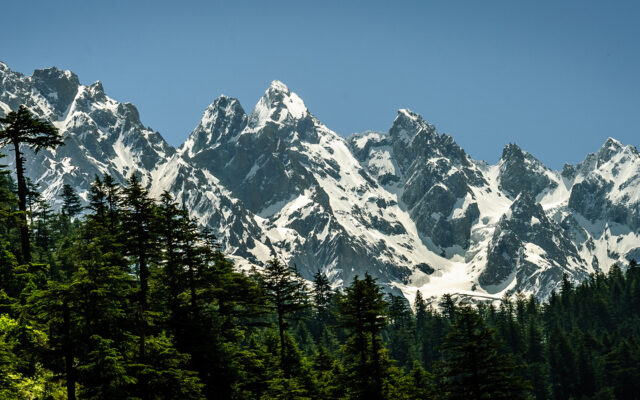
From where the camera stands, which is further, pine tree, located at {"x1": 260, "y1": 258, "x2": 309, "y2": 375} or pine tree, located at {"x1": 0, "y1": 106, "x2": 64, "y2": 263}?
pine tree, located at {"x1": 260, "y1": 258, "x2": 309, "y2": 375}

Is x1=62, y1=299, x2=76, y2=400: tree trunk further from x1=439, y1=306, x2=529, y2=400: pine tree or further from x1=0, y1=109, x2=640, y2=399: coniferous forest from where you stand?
x1=439, y1=306, x2=529, y2=400: pine tree

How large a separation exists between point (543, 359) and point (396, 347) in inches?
1082

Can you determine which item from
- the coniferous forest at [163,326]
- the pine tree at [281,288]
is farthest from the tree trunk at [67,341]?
the pine tree at [281,288]

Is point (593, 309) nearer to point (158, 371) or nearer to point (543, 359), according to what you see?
point (543, 359)

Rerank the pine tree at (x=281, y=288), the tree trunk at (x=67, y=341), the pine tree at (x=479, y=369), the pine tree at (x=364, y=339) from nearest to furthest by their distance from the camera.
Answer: the tree trunk at (x=67, y=341), the pine tree at (x=479, y=369), the pine tree at (x=364, y=339), the pine tree at (x=281, y=288)

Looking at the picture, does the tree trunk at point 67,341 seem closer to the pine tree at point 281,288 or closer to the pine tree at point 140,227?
the pine tree at point 140,227

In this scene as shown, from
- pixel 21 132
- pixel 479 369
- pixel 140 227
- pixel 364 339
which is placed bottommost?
pixel 479 369

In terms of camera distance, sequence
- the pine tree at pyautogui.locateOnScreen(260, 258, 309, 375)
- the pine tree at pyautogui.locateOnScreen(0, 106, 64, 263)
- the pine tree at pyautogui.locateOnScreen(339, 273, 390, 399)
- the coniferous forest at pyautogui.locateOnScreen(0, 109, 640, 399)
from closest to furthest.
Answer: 1. the coniferous forest at pyautogui.locateOnScreen(0, 109, 640, 399)
2. the pine tree at pyautogui.locateOnScreen(0, 106, 64, 263)
3. the pine tree at pyautogui.locateOnScreen(339, 273, 390, 399)
4. the pine tree at pyautogui.locateOnScreen(260, 258, 309, 375)

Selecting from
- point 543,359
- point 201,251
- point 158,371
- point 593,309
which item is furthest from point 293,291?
point 593,309

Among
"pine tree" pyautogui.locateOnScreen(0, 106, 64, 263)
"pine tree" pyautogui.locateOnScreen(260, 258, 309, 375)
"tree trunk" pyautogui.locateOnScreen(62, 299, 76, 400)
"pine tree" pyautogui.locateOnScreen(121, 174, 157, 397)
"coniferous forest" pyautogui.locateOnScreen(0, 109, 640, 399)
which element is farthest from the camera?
"pine tree" pyautogui.locateOnScreen(260, 258, 309, 375)

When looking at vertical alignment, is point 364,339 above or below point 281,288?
below

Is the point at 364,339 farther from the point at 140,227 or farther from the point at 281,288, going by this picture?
the point at 140,227

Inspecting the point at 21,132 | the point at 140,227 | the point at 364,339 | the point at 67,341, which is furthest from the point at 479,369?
the point at 21,132

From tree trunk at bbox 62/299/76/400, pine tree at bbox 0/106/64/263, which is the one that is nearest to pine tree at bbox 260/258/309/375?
pine tree at bbox 0/106/64/263
